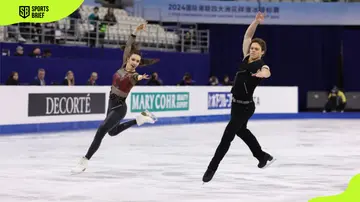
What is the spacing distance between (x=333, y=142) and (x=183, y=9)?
16.8m

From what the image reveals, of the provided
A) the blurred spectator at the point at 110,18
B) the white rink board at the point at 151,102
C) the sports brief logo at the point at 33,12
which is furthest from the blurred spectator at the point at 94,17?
the white rink board at the point at 151,102

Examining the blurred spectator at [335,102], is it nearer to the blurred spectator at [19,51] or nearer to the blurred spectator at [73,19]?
the blurred spectator at [73,19]

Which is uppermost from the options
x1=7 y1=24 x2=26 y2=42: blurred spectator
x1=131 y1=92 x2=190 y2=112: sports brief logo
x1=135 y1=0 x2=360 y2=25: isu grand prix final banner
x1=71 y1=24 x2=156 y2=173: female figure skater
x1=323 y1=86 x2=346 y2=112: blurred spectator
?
x1=135 y1=0 x2=360 y2=25: isu grand prix final banner

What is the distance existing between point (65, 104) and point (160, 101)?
4470 millimetres

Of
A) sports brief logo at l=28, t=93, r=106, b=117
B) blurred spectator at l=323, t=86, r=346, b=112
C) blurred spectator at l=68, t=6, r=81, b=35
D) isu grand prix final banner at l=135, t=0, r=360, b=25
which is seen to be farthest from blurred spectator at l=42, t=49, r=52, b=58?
blurred spectator at l=323, t=86, r=346, b=112

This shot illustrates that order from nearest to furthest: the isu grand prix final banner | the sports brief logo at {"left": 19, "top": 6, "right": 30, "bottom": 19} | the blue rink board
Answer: the blue rink board, the sports brief logo at {"left": 19, "top": 6, "right": 30, "bottom": 19}, the isu grand prix final banner

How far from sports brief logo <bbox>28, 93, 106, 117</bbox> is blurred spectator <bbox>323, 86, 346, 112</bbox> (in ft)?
50.9

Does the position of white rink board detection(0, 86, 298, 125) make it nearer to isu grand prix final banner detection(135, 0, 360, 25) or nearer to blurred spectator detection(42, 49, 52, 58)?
blurred spectator detection(42, 49, 52, 58)

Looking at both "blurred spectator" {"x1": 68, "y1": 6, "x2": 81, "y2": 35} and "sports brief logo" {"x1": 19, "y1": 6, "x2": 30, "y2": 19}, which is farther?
"blurred spectator" {"x1": 68, "y1": 6, "x2": 81, "y2": 35}

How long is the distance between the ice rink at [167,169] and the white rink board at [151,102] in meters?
0.86

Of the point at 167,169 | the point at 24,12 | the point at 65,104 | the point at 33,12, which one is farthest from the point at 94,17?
the point at 167,169

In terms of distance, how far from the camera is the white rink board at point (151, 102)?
18719mm

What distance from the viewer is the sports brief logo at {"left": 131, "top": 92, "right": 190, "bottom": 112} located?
2273 cm

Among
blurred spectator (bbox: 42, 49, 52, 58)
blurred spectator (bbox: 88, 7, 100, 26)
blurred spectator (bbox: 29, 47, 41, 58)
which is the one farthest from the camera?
blurred spectator (bbox: 88, 7, 100, 26)
